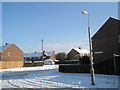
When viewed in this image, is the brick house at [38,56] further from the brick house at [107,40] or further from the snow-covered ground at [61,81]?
the snow-covered ground at [61,81]

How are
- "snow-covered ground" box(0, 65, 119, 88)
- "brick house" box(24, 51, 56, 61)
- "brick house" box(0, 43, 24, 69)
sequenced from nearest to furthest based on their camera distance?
"snow-covered ground" box(0, 65, 119, 88), "brick house" box(0, 43, 24, 69), "brick house" box(24, 51, 56, 61)

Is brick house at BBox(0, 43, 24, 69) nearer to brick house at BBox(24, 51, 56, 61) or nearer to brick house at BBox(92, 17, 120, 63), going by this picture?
brick house at BBox(92, 17, 120, 63)

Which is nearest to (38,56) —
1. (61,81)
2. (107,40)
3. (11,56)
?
(11,56)

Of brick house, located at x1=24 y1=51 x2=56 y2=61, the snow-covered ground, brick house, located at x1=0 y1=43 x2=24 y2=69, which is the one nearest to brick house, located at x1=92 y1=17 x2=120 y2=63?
the snow-covered ground

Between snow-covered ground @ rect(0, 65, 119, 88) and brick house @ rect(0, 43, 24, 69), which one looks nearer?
snow-covered ground @ rect(0, 65, 119, 88)

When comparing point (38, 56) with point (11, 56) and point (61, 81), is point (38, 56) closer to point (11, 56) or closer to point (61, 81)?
point (11, 56)

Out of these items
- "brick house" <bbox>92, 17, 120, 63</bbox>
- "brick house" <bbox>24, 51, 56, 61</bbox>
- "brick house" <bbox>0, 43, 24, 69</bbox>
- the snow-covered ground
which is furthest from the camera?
"brick house" <bbox>24, 51, 56, 61</bbox>

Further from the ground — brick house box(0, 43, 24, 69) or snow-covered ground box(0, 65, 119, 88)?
brick house box(0, 43, 24, 69)

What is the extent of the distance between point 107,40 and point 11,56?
1291 inches

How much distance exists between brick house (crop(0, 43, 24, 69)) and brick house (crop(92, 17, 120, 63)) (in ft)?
92.3

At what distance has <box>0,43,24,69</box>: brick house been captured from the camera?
46.2 meters

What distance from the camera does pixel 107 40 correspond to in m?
25.9

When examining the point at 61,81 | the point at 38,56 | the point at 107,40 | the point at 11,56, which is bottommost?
the point at 61,81

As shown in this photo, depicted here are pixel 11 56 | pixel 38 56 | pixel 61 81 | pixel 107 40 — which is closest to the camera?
pixel 61 81
